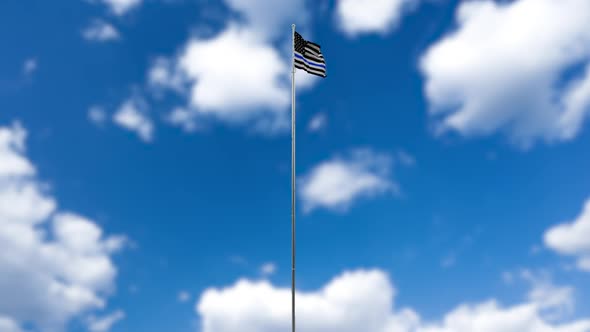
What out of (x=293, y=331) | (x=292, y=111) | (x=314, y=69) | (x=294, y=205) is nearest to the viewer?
(x=293, y=331)

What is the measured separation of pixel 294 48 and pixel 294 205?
9.40m

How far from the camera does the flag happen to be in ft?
86.0

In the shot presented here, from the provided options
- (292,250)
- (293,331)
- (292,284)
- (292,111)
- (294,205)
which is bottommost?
(293,331)

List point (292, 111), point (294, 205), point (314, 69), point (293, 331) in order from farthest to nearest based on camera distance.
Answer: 1. point (314, 69)
2. point (292, 111)
3. point (294, 205)
4. point (293, 331)

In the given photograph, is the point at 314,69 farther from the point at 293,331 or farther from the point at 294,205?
the point at 293,331

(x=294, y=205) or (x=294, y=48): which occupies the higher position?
(x=294, y=48)

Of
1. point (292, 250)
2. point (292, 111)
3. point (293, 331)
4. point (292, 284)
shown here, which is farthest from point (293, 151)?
point (293, 331)

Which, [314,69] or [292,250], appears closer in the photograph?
[292,250]

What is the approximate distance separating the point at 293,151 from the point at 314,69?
5866mm

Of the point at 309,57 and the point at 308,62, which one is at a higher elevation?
the point at 309,57

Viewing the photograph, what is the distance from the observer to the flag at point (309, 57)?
86.0 feet

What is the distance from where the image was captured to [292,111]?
25.1 meters

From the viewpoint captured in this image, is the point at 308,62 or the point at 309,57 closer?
the point at 308,62

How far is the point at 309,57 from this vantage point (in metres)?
26.7
